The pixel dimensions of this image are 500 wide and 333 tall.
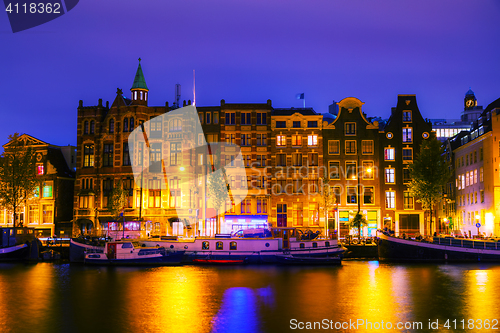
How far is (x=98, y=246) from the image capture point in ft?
205

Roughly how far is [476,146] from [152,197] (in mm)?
53113

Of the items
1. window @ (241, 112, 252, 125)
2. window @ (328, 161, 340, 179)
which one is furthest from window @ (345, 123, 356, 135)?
window @ (241, 112, 252, 125)

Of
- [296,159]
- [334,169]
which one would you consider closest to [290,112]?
[296,159]

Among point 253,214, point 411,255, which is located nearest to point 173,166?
point 253,214

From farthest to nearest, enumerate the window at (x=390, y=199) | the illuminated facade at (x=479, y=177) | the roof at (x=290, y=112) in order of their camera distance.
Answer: the roof at (x=290, y=112), the window at (x=390, y=199), the illuminated facade at (x=479, y=177)

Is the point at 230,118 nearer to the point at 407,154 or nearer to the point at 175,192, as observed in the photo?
the point at 175,192

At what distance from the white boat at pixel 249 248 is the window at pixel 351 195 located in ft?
76.6

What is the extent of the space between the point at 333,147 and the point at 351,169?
4.61 meters

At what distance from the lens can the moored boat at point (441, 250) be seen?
201ft

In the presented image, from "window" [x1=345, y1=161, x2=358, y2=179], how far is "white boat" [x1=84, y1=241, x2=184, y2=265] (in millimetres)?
33954

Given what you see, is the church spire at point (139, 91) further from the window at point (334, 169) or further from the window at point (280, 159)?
the window at point (334, 169)

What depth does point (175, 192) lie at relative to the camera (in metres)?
83.2

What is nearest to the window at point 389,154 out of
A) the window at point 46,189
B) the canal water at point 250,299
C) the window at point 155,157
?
the canal water at point 250,299

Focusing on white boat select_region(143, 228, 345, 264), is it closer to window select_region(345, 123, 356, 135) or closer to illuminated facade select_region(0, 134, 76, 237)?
window select_region(345, 123, 356, 135)
